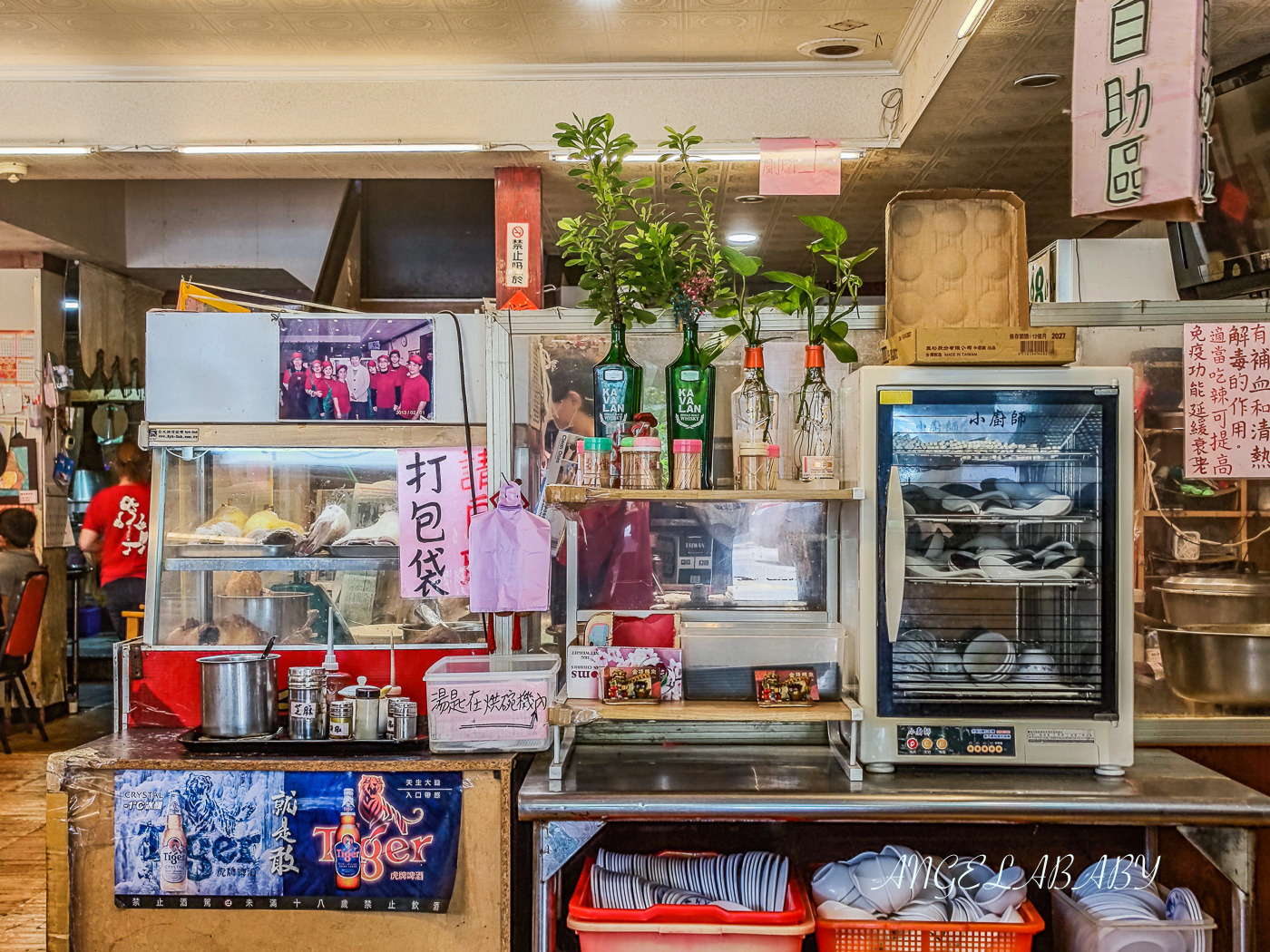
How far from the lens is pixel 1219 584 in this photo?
9.29 feet

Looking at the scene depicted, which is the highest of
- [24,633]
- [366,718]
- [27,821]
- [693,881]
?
[366,718]

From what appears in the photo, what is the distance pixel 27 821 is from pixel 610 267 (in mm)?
4129

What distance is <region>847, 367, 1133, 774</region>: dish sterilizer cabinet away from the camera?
8.10 feet

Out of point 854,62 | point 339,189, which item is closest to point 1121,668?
point 854,62

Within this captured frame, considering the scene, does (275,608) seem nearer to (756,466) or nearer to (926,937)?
(756,466)

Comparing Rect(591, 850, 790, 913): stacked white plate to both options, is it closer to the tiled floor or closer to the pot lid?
the pot lid

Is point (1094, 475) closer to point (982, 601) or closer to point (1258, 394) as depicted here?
point (982, 601)

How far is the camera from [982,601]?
2.69m

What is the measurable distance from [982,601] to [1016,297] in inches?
32.4

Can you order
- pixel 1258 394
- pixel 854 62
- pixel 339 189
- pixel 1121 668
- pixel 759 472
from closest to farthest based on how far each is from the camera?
pixel 1121 668
pixel 759 472
pixel 1258 394
pixel 854 62
pixel 339 189

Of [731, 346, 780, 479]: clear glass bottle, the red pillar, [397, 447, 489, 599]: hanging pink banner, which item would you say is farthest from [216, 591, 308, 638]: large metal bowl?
the red pillar

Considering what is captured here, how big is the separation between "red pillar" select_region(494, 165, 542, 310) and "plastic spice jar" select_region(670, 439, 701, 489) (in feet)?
10.9

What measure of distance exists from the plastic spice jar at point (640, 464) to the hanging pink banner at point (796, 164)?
9.24 feet

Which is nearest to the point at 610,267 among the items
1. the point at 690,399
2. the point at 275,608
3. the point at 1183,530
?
the point at 690,399
